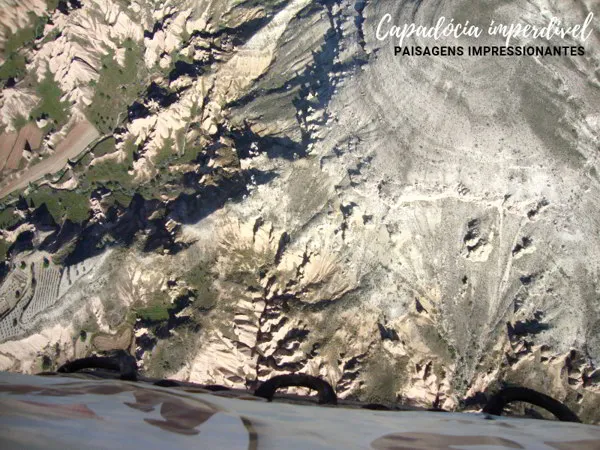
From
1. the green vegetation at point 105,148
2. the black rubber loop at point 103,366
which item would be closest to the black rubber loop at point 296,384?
the black rubber loop at point 103,366

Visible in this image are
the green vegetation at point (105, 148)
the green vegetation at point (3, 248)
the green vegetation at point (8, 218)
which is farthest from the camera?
the green vegetation at point (105, 148)

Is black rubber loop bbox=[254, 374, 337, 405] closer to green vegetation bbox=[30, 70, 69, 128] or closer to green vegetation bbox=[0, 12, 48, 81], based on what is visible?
green vegetation bbox=[30, 70, 69, 128]

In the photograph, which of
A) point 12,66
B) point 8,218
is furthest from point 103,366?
point 12,66

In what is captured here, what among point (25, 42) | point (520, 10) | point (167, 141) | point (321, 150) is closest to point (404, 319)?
point (321, 150)

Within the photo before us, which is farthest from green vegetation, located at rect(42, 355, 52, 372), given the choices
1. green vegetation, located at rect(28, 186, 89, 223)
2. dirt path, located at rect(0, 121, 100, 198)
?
dirt path, located at rect(0, 121, 100, 198)

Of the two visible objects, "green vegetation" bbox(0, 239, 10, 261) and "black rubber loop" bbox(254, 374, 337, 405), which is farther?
"green vegetation" bbox(0, 239, 10, 261)

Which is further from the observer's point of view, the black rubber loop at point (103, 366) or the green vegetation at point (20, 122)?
the green vegetation at point (20, 122)

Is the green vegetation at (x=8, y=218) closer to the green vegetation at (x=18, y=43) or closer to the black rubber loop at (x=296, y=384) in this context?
the green vegetation at (x=18, y=43)
